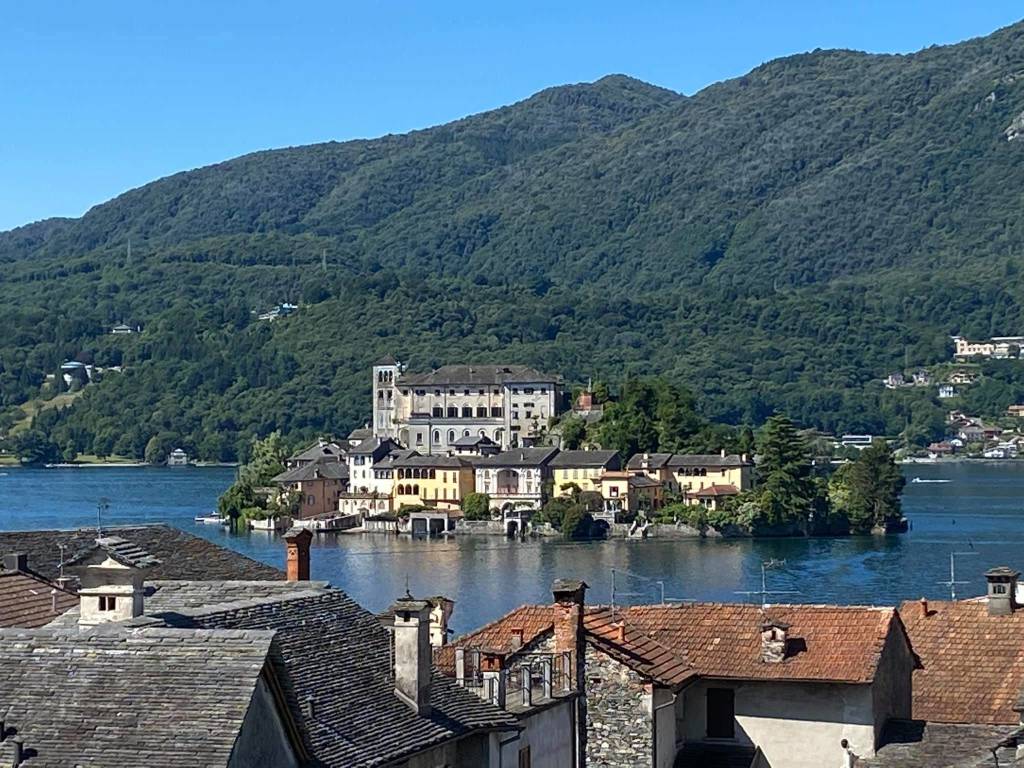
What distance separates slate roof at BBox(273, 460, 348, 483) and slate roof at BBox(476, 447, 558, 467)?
1216 centimetres

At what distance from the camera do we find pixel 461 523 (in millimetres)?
138875

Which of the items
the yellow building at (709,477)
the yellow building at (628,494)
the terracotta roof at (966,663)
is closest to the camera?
the terracotta roof at (966,663)

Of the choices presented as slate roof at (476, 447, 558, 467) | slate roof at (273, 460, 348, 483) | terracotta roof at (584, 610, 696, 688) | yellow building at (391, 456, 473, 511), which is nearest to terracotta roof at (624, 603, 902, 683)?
terracotta roof at (584, 610, 696, 688)

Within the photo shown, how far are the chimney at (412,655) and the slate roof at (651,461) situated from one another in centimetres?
12422

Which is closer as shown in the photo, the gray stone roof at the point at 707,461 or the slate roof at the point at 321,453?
the gray stone roof at the point at 707,461

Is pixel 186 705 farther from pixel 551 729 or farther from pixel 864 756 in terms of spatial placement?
pixel 864 756

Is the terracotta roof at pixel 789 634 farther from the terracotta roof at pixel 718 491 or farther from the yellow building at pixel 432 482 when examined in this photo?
the yellow building at pixel 432 482

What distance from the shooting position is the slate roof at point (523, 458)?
14075 cm

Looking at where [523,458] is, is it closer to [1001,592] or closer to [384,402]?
[384,402]

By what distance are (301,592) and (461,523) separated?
4924 inches

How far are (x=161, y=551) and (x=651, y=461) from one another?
117 meters

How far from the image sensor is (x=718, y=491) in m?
134

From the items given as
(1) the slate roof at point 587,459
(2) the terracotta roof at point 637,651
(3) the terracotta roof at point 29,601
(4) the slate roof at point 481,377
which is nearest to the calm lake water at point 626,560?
(1) the slate roof at point 587,459

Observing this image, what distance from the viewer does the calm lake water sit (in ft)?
277
